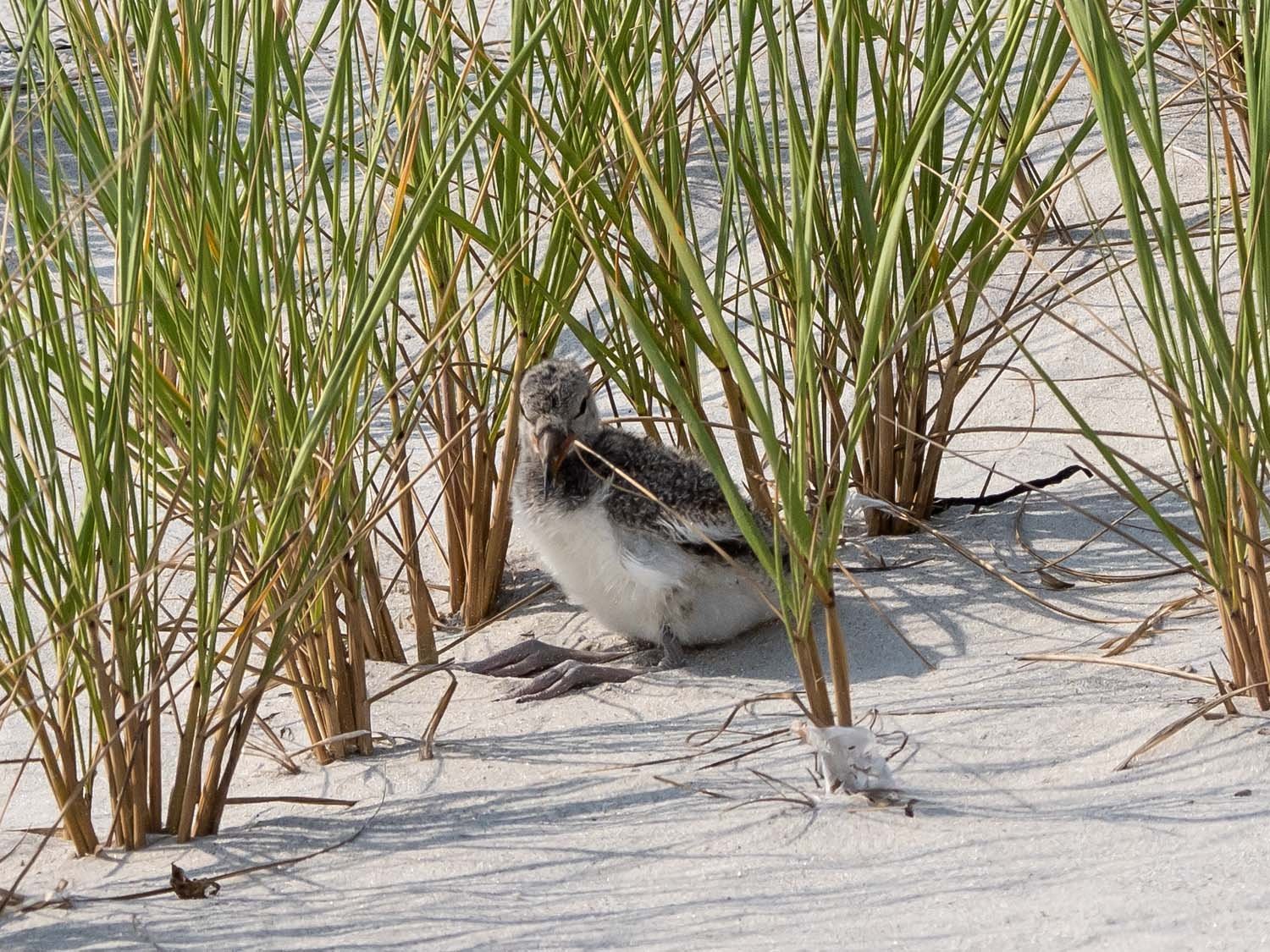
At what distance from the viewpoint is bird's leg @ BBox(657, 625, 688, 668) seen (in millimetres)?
3303

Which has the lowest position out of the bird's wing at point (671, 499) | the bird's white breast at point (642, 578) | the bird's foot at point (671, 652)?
the bird's foot at point (671, 652)

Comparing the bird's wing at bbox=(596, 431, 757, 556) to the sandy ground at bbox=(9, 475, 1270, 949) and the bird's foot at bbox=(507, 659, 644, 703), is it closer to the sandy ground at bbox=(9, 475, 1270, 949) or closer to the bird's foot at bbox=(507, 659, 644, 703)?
the bird's foot at bbox=(507, 659, 644, 703)

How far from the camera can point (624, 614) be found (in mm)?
3373

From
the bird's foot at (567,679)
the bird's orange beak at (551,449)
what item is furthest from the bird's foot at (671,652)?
the bird's orange beak at (551,449)

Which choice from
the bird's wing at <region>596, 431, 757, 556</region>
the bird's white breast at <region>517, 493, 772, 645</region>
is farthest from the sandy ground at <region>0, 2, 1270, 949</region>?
the bird's wing at <region>596, 431, 757, 556</region>

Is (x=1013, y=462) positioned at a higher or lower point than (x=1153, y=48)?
lower

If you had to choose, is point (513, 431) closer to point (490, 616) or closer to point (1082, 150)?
point (490, 616)

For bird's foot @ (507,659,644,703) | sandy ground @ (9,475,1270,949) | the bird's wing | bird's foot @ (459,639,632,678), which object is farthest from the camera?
the bird's wing

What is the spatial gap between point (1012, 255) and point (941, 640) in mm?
2476

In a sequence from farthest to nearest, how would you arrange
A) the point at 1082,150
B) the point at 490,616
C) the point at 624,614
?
the point at 1082,150, the point at 490,616, the point at 624,614

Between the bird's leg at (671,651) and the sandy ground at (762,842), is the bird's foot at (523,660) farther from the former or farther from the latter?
the sandy ground at (762,842)

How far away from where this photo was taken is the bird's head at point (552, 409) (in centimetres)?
340

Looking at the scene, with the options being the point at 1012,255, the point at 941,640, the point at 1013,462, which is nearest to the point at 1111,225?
the point at 1012,255

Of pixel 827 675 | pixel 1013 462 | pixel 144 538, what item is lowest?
pixel 827 675
